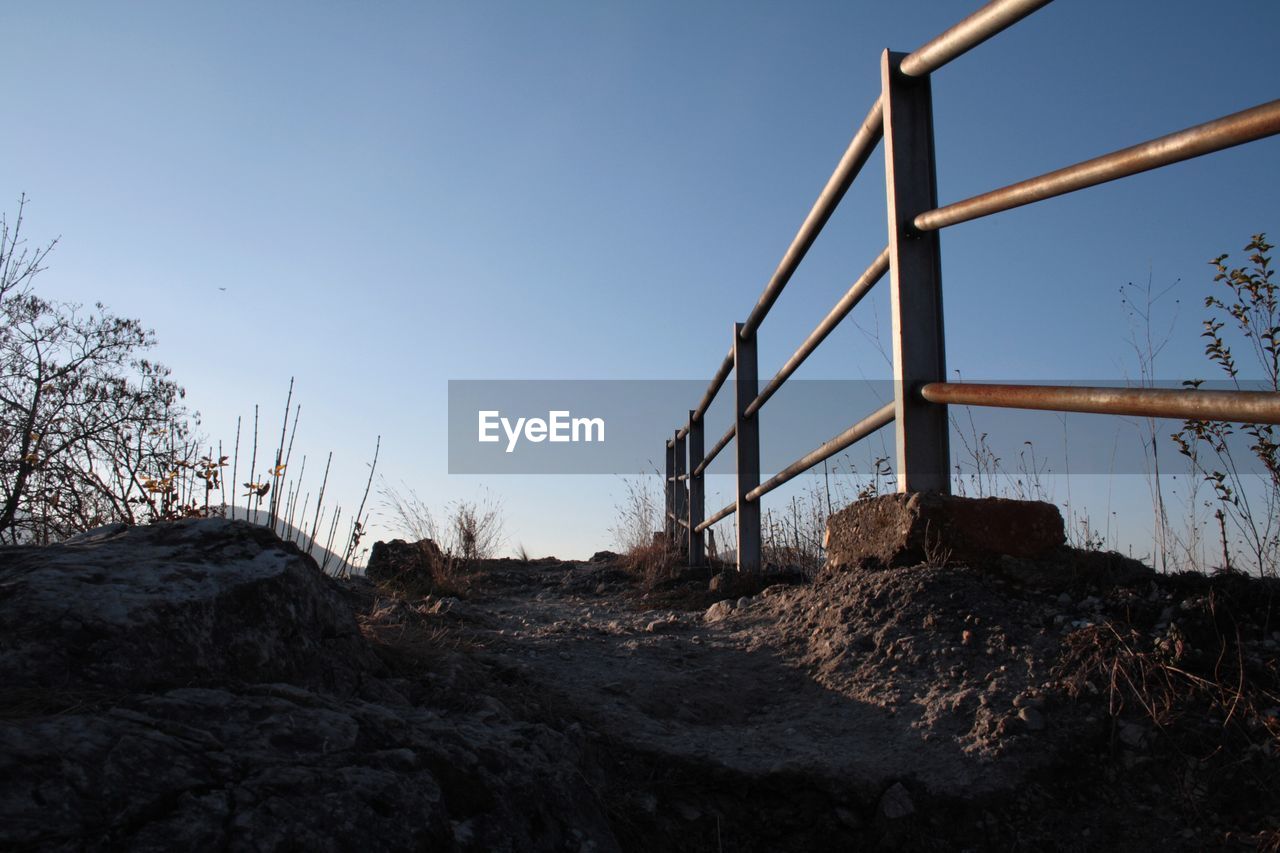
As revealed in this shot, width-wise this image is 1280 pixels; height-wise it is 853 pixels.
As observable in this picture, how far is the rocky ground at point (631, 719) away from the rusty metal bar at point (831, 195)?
1182 mm

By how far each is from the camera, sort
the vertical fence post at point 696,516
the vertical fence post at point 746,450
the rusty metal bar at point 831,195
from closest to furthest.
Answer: the rusty metal bar at point 831,195
the vertical fence post at point 746,450
the vertical fence post at point 696,516

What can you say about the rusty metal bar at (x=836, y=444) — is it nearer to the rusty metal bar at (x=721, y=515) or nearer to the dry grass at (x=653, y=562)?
the rusty metal bar at (x=721, y=515)

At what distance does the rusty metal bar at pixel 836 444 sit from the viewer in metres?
2.37

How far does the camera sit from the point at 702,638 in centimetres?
275

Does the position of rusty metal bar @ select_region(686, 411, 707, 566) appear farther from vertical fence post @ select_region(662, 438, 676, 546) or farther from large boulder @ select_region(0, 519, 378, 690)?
large boulder @ select_region(0, 519, 378, 690)

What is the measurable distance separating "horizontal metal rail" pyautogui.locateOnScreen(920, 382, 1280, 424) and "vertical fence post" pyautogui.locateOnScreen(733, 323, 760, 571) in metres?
2.02

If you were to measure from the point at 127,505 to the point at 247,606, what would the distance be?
227 cm

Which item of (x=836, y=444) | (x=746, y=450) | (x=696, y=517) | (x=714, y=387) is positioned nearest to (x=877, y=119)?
(x=836, y=444)

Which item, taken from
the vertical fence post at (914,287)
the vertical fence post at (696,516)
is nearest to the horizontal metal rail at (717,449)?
the vertical fence post at (696,516)

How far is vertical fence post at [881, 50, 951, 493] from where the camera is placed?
7.30 ft

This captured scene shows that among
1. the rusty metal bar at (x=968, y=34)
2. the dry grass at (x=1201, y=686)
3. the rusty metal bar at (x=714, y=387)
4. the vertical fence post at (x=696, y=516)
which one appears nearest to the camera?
the dry grass at (x=1201, y=686)

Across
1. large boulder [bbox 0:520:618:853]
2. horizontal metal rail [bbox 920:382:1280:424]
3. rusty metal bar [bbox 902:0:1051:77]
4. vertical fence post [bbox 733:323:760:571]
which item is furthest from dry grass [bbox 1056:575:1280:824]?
vertical fence post [bbox 733:323:760:571]

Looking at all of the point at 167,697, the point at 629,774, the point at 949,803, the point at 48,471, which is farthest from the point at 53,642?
the point at 48,471

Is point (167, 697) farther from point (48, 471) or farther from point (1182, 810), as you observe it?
point (48, 471)
